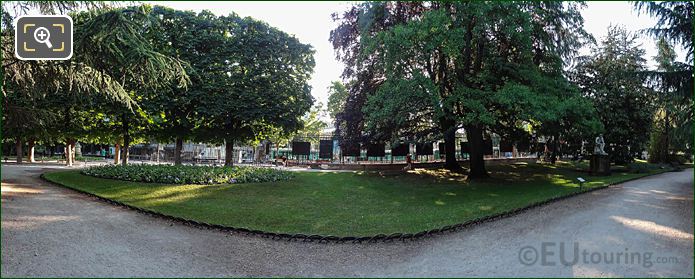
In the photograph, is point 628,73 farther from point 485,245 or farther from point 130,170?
point 130,170

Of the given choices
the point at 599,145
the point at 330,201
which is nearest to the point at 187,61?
the point at 330,201

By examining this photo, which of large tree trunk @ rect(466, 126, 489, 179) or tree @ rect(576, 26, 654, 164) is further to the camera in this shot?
tree @ rect(576, 26, 654, 164)

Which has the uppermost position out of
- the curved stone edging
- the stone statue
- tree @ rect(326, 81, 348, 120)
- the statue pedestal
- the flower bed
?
tree @ rect(326, 81, 348, 120)

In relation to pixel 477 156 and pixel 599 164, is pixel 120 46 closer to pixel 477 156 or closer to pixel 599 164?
pixel 477 156

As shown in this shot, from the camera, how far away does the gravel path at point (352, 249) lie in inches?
226

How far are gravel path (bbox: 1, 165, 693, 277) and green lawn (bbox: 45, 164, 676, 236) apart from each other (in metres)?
0.91

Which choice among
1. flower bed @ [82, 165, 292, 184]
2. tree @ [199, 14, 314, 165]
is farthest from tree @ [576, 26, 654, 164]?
flower bed @ [82, 165, 292, 184]

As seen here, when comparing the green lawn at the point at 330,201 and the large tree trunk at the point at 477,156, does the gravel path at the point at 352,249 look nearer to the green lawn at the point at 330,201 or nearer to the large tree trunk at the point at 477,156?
the green lawn at the point at 330,201

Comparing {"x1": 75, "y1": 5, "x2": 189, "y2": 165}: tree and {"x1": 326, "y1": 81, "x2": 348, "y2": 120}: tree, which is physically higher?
{"x1": 326, "y1": 81, "x2": 348, "y2": 120}: tree

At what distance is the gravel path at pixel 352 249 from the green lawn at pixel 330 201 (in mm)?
914

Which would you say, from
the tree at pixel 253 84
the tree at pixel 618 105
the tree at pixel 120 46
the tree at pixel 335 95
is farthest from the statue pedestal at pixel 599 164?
the tree at pixel 335 95

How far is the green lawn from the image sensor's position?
9062mm

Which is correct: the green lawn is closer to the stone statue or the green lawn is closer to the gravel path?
the gravel path

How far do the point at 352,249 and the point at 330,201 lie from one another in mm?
4874
